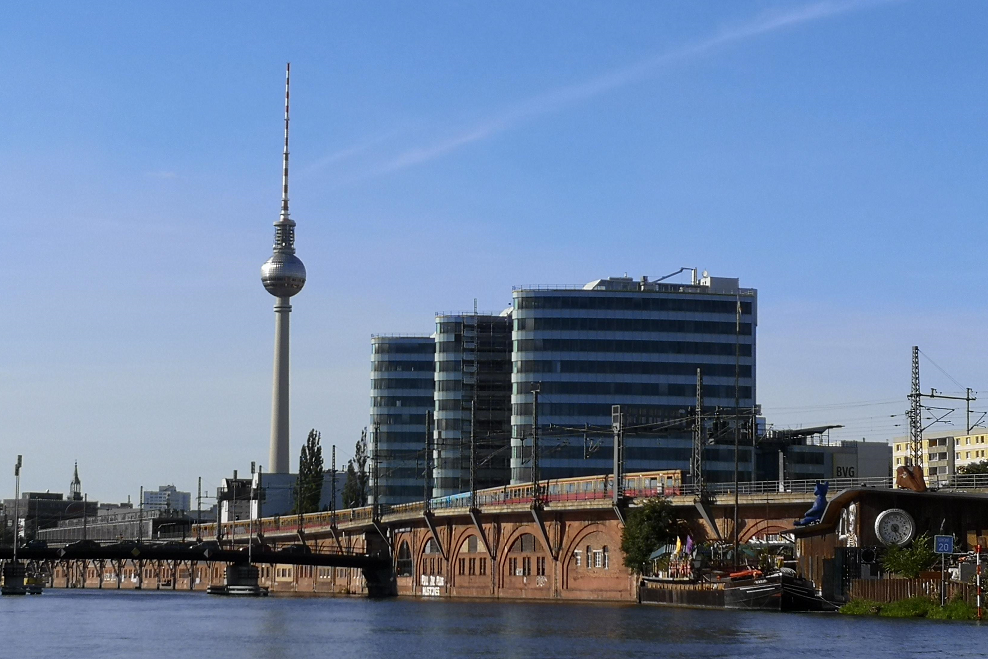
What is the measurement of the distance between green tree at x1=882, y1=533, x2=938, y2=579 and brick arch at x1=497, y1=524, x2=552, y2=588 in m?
44.8

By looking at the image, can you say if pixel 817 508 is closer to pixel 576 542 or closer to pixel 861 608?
pixel 861 608

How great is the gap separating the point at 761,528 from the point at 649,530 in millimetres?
8745

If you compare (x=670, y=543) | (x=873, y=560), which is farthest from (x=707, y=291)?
(x=873, y=560)

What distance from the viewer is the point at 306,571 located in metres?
190

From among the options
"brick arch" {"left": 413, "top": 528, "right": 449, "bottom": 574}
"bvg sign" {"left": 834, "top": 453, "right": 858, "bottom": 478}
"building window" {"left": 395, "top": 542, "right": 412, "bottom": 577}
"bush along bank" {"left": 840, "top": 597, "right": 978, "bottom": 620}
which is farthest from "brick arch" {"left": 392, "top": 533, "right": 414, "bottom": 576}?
"bush along bank" {"left": 840, "top": 597, "right": 978, "bottom": 620}

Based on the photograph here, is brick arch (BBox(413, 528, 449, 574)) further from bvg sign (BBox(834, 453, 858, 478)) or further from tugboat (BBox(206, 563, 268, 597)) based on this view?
bvg sign (BBox(834, 453, 858, 478))

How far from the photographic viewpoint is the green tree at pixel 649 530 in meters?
111

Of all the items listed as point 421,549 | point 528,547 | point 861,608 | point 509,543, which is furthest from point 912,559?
point 421,549

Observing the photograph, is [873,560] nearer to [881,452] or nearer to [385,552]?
[385,552]

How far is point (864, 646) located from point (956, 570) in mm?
23413

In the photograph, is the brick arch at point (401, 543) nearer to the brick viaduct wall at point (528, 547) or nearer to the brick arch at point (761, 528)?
the brick viaduct wall at point (528, 547)

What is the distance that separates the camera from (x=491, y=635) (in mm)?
76062

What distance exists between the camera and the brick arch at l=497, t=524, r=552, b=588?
128750 millimetres

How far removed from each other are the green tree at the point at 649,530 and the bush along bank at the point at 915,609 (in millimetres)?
23203
